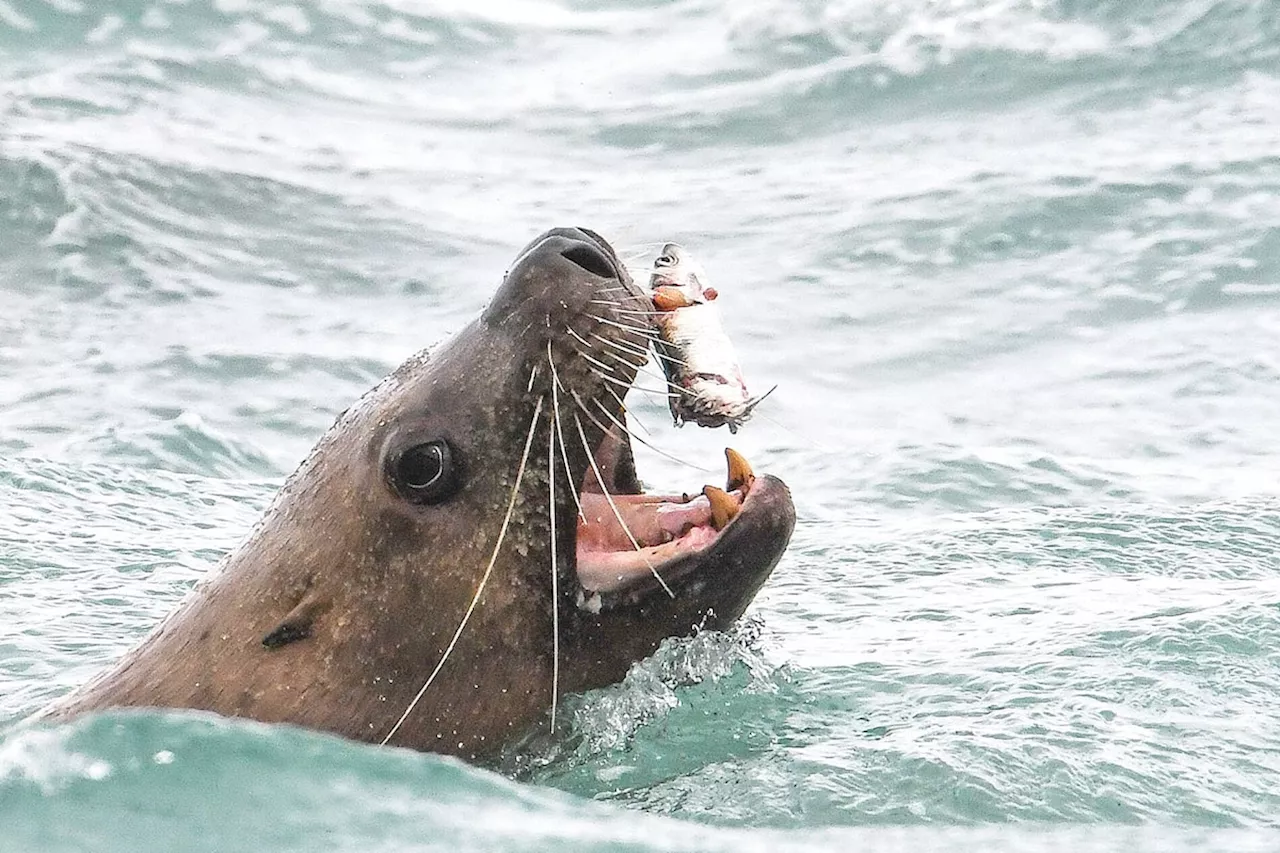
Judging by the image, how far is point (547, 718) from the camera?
14.1 ft

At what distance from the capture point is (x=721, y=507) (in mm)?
4344

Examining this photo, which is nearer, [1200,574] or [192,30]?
[1200,574]

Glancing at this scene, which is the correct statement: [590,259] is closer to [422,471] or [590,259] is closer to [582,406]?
[582,406]

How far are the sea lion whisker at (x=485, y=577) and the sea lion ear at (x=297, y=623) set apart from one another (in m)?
0.27

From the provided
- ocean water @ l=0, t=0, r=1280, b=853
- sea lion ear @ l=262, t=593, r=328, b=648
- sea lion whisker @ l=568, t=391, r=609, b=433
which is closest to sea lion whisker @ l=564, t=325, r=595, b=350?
sea lion whisker @ l=568, t=391, r=609, b=433

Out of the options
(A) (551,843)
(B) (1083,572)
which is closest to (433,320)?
(B) (1083,572)

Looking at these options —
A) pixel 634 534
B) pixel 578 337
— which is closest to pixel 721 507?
pixel 634 534

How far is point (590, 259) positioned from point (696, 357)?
1.22 feet

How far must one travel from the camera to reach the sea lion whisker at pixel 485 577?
4.19 m

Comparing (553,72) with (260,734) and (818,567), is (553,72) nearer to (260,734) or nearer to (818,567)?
(818,567)

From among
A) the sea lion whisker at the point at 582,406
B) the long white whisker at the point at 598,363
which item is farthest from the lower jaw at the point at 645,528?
the long white whisker at the point at 598,363

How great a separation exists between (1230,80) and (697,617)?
10766 mm

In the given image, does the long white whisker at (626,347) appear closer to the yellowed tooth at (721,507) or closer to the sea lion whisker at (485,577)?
the sea lion whisker at (485,577)

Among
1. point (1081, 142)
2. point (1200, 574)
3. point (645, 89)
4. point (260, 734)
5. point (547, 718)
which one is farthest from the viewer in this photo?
point (645, 89)
